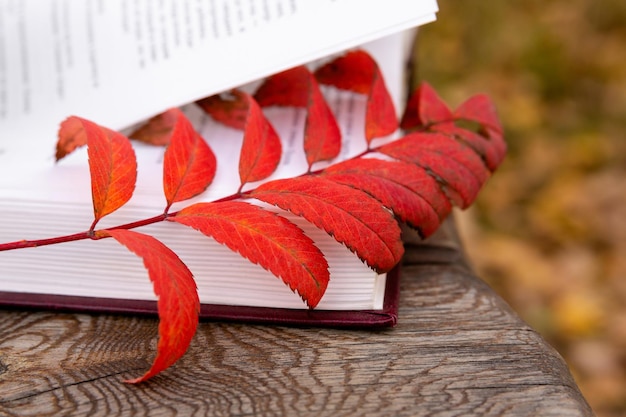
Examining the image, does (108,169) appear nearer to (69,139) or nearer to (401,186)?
(69,139)

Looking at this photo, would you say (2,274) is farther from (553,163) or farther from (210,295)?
(553,163)

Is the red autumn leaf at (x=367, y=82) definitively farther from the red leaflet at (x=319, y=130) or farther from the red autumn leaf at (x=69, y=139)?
the red autumn leaf at (x=69, y=139)

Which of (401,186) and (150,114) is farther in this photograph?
(150,114)

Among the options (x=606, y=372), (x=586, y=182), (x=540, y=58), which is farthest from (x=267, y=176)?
(x=540, y=58)

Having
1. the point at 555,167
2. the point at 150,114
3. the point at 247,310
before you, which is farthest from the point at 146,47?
the point at 555,167

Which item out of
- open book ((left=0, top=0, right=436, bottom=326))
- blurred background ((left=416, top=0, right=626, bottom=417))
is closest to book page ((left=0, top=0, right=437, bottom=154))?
open book ((left=0, top=0, right=436, bottom=326))

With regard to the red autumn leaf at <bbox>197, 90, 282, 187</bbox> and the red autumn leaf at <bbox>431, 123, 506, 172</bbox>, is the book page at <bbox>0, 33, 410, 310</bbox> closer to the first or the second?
the red autumn leaf at <bbox>197, 90, 282, 187</bbox>

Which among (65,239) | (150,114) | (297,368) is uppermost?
(150,114)
